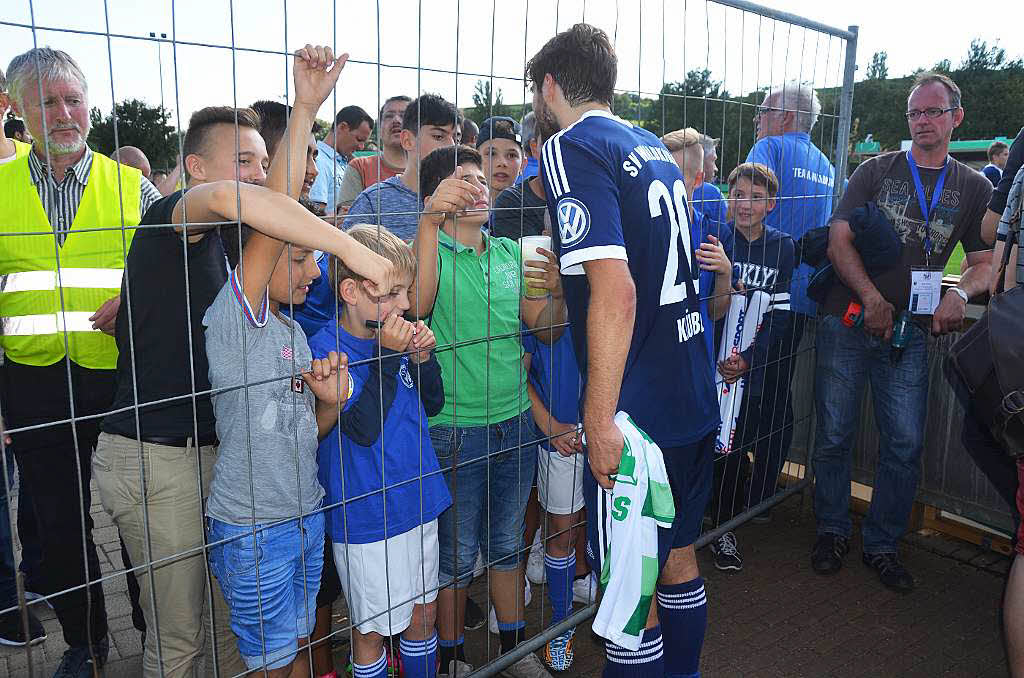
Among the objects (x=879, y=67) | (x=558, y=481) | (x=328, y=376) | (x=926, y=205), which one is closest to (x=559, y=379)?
(x=558, y=481)

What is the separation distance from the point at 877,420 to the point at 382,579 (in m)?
2.83

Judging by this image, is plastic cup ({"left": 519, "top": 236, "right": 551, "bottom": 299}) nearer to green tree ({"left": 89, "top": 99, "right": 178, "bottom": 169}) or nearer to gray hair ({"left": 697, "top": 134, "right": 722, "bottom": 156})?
gray hair ({"left": 697, "top": 134, "right": 722, "bottom": 156})

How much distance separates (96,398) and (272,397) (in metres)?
1.01

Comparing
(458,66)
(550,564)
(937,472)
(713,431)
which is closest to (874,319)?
(937,472)

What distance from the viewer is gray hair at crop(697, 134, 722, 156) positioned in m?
3.26

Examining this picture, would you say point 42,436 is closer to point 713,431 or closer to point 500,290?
point 500,290

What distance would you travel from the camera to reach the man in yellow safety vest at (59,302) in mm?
2271

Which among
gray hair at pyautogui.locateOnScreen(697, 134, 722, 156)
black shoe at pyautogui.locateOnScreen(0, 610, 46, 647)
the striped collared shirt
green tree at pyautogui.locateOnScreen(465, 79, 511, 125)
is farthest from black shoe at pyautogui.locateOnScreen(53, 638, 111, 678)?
gray hair at pyautogui.locateOnScreen(697, 134, 722, 156)

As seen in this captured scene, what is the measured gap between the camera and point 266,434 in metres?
2.06

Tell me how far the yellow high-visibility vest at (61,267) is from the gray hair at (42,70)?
0.26 metres

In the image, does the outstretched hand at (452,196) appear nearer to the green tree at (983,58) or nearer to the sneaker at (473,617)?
the sneaker at (473,617)

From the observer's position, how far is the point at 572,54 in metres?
2.34

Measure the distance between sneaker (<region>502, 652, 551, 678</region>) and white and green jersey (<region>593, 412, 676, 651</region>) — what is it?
0.81 m

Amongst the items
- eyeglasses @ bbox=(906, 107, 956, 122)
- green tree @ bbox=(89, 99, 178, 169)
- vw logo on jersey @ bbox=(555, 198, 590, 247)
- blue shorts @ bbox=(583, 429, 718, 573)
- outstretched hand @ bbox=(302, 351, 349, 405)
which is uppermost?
eyeglasses @ bbox=(906, 107, 956, 122)
